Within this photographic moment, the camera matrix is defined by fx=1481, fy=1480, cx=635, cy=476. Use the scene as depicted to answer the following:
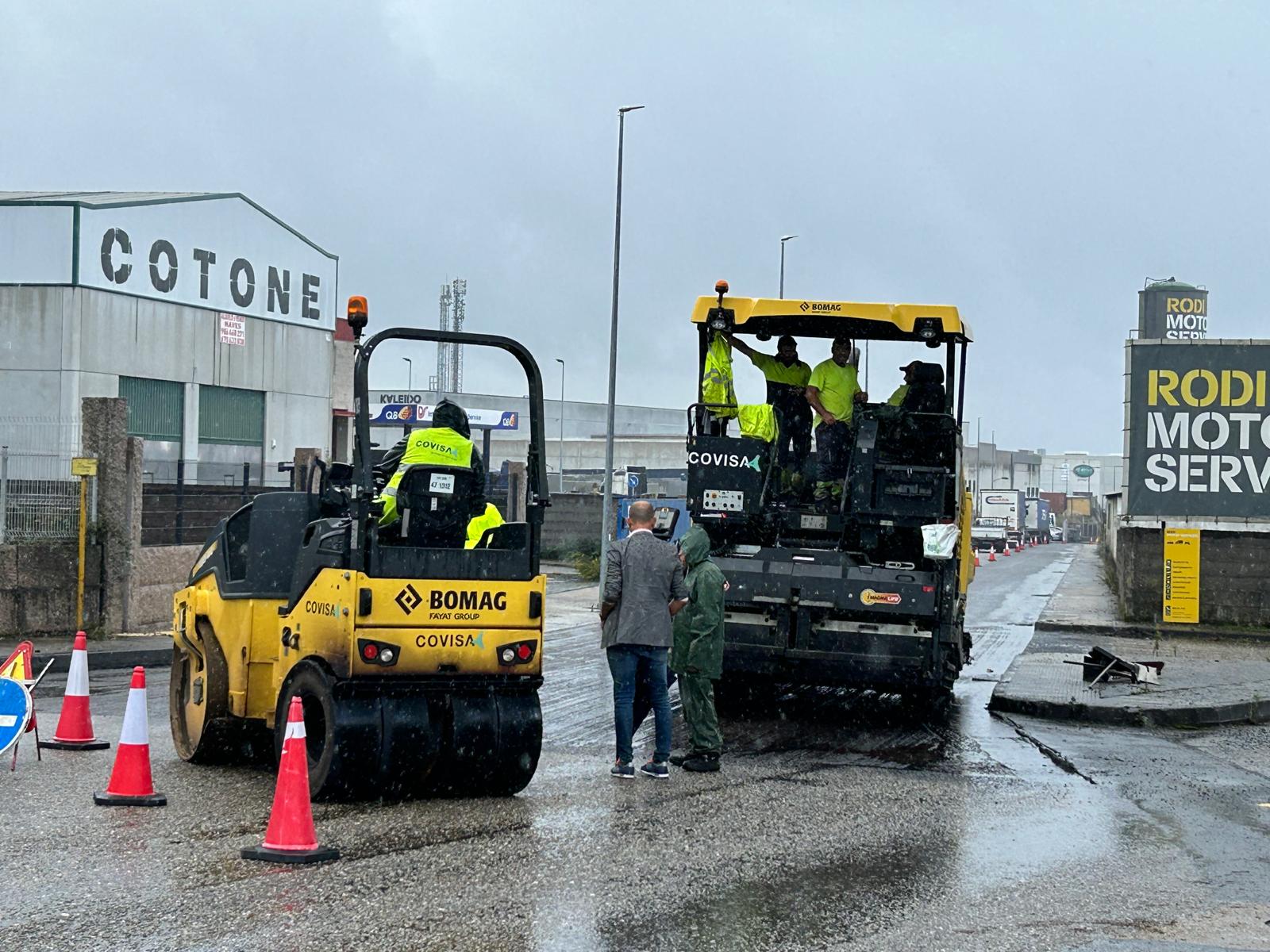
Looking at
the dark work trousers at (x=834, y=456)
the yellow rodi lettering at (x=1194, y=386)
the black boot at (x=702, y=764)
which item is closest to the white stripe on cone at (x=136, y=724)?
the black boot at (x=702, y=764)

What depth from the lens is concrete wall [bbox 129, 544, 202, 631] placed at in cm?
1769

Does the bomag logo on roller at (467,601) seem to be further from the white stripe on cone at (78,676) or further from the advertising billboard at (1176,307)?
the advertising billboard at (1176,307)

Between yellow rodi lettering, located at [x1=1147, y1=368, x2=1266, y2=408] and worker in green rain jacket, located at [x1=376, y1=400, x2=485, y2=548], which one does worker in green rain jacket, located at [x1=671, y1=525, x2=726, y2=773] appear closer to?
worker in green rain jacket, located at [x1=376, y1=400, x2=485, y2=548]

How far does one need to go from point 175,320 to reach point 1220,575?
26384 mm

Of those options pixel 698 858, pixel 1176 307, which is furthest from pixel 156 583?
pixel 1176 307

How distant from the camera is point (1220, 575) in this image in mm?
21359

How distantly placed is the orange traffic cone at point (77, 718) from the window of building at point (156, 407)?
26.6 m

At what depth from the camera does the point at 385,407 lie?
50.4 metres

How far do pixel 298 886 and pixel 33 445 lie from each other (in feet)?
44.3

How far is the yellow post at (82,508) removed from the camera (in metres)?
16.9

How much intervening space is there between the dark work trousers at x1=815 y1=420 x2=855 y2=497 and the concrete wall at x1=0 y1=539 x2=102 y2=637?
8.99m

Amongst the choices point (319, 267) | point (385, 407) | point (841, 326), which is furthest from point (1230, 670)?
point (385, 407)

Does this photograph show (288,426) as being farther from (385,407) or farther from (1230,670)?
(1230,670)

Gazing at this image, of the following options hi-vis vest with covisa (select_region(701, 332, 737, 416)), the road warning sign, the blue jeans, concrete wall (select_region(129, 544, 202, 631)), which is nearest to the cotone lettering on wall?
concrete wall (select_region(129, 544, 202, 631))
